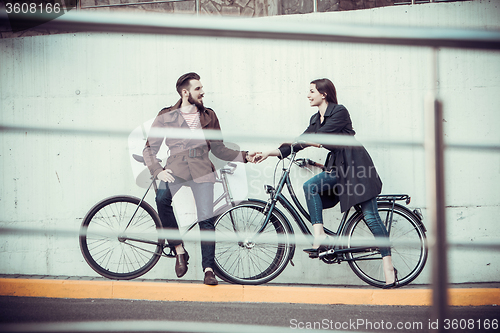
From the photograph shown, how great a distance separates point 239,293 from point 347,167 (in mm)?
1380

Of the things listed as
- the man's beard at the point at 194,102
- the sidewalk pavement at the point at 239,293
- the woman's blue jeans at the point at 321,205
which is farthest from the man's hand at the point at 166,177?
the woman's blue jeans at the point at 321,205

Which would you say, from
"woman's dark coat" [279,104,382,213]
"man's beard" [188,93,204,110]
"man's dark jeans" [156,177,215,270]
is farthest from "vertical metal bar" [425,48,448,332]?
"man's beard" [188,93,204,110]

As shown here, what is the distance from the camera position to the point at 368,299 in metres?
3.04

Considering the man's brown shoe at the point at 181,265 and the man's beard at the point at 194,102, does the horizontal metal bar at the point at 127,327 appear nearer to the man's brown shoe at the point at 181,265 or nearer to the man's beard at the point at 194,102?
the man's brown shoe at the point at 181,265

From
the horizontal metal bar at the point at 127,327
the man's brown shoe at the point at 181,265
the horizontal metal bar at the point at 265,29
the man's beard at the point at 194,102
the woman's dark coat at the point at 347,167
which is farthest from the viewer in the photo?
the man's beard at the point at 194,102

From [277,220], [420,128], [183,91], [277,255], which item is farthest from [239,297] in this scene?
[420,128]

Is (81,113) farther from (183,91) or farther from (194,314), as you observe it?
(194,314)

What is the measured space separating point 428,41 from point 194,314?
235 centimetres

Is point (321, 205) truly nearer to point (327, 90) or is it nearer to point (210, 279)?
point (327, 90)

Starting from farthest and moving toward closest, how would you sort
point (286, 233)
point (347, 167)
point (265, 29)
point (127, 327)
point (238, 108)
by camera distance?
point (238, 108) < point (286, 233) < point (347, 167) < point (127, 327) < point (265, 29)

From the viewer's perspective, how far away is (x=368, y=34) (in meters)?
0.96

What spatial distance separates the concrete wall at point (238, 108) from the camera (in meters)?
3.61

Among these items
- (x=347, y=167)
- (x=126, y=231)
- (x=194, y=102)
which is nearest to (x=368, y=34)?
(x=347, y=167)

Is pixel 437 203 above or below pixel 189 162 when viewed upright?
below
